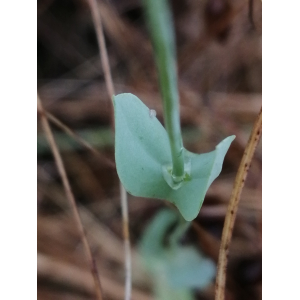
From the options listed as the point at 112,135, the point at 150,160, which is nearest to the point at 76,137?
the point at 112,135

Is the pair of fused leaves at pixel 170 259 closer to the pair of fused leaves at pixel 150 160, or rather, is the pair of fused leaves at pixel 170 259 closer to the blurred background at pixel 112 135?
the blurred background at pixel 112 135

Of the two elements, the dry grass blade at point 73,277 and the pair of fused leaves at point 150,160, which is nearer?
the pair of fused leaves at point 150,160

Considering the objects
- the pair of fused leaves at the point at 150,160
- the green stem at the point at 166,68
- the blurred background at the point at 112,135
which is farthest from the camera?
the blurred background at the point at 112,135

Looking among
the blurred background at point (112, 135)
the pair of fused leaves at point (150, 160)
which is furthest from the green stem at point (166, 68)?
the blurred background at point (112, 135)

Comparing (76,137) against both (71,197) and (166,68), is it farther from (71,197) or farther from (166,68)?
(166,68)

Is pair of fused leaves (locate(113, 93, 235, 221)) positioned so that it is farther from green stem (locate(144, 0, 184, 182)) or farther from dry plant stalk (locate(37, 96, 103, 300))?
dry plant stalk (locate(37, 96, 103, 300))
